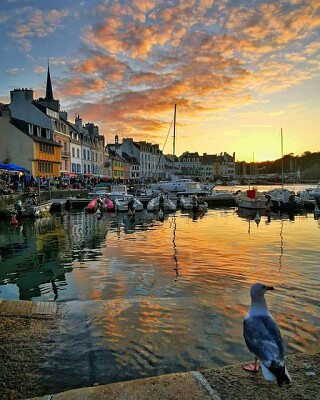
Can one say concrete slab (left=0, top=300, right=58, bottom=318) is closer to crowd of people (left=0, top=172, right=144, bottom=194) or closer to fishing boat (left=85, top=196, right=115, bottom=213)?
crowd of people (left=0, top=172, right=144, bottom=194)

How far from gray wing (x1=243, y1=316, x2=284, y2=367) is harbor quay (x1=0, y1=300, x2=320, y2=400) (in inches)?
13.1

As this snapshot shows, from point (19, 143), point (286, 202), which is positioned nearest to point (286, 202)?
point (286, 202)

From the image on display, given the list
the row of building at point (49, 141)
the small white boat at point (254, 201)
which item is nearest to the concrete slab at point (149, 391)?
the small white boat at point (254, 201)

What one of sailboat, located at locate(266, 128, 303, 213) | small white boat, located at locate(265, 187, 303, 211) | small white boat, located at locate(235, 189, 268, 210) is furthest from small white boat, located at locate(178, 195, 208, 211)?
small white boat, located at locate(265, 187, 303, 211)

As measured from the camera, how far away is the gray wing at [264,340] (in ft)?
15.0

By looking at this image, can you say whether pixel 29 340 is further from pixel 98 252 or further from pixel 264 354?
pixel 98 252

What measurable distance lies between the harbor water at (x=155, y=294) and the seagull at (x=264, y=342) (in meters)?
1.56

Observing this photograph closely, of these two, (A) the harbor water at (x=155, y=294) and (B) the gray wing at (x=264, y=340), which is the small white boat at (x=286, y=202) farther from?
(B) the gray wing at (x=264, y=340)

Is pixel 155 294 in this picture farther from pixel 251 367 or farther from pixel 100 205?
pixel 100 205

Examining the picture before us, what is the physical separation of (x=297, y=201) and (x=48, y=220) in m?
30.2

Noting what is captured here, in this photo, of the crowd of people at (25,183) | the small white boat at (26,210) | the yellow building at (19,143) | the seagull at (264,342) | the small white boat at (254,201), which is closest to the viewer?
the seagull at (264,342)

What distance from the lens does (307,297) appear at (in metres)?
10.4

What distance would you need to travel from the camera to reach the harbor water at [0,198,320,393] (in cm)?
650

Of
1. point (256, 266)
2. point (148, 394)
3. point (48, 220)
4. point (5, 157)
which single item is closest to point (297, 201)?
point (48, 220)
